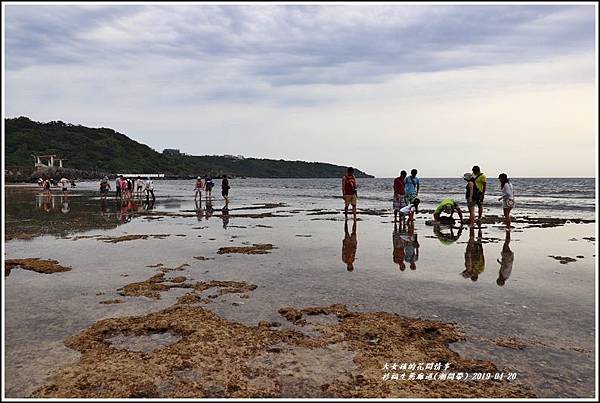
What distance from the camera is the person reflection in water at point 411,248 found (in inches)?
440

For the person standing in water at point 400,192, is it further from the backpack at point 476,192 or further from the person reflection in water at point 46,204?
the person reflection in water at point 46,204

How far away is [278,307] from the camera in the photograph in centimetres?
721

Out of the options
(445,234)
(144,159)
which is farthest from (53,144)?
(445,234)

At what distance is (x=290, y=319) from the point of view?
21.7 ft

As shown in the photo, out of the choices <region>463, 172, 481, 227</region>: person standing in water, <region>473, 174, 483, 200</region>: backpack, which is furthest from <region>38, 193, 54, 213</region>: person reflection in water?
<region>473, 174, 483, 200</region>: backpack

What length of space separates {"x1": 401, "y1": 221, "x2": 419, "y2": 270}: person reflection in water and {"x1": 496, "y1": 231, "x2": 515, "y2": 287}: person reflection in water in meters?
1.96

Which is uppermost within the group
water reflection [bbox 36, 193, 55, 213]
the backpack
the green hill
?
the green hill

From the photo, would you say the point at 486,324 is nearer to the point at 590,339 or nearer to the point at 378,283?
the point at 590,339

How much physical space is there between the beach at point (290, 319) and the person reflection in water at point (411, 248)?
17 centimetres

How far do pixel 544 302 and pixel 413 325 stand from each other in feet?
9.86

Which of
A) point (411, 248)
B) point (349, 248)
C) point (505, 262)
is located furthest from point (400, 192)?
point (505, 262)

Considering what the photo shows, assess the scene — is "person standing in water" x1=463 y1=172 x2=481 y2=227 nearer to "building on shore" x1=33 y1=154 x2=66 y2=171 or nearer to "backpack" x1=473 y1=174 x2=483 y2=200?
"backpack" x1=473 y1=174 x2=483 y2=200

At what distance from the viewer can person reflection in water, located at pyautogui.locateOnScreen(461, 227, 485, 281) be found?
32.0ft

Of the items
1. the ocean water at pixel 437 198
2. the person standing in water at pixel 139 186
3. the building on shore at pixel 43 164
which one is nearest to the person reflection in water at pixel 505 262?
the ocean water at pixel 437 198
